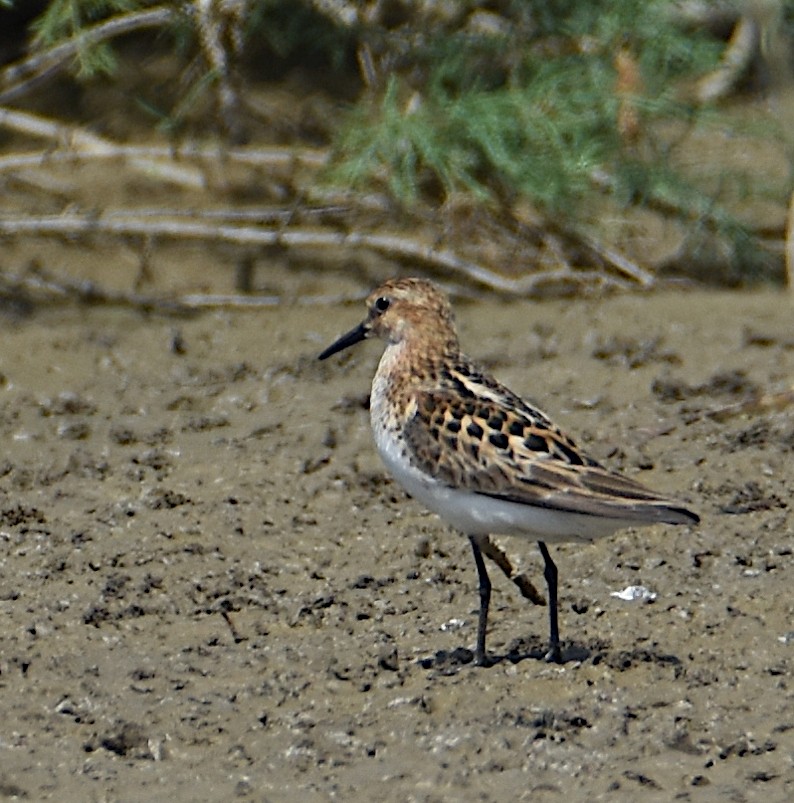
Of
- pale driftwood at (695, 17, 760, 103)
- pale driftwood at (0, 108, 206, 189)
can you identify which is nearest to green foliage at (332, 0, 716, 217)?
pale driftwood at (0, 108, 206, 189)

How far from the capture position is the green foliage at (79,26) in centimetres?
960

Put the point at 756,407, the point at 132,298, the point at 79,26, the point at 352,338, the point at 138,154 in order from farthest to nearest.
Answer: the point at 138,154 < the point at 132,298 < the point at 79,26 < the point at 756,407 < the point at 352,338

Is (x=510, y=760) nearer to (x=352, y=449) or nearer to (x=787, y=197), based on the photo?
(x=352, y=449)

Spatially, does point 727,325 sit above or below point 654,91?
below

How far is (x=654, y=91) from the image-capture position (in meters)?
10.0

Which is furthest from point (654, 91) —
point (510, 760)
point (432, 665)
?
point (510, 760)

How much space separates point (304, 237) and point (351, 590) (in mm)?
4407

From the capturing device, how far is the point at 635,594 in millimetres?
6094

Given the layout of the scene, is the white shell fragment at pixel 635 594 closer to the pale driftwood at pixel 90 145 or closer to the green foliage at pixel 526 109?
the green foliage at pixel 526 109

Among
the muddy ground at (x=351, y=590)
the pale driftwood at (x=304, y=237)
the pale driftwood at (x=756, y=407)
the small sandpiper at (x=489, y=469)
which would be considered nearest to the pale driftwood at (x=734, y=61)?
the pale driftwood at (x=304, y=237)

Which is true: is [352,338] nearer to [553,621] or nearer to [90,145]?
[553,621]

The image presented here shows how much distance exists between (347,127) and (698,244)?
2237 millimetres

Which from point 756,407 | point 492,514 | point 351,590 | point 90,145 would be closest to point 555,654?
point 492,514

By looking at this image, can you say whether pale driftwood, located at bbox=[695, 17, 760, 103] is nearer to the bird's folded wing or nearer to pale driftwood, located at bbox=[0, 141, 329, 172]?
pale driftwood, located at bbox=[0, 141, 329, 172]
